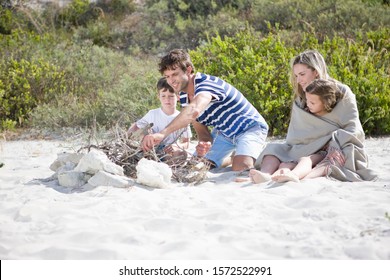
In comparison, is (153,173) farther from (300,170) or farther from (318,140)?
(318,140)

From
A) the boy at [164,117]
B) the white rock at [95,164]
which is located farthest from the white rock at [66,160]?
the boy at [164,117]

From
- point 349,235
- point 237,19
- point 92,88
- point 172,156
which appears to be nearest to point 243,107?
point 172,156

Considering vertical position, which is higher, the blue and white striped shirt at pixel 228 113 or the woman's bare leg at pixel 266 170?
the blue and white striped shirt at pixel 228 113

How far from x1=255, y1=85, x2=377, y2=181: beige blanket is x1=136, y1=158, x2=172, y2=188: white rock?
3.23 feet

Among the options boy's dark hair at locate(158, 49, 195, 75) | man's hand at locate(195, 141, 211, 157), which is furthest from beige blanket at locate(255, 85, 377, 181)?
boy's dark hair at locate(158, 49, 195, 75)

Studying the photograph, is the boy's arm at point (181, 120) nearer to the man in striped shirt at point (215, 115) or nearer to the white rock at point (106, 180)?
the man in striped shirt at point (215, 115)

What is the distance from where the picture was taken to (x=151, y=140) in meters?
4.57

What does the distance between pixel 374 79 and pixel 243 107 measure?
99.5 inches

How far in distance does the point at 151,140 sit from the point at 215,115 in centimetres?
95

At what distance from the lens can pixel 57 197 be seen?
4.18 metres

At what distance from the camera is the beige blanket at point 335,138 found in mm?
4648

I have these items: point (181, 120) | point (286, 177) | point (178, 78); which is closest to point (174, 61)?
point (178, 78)

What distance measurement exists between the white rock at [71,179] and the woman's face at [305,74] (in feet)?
6.64

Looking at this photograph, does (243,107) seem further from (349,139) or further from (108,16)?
(108,16)
